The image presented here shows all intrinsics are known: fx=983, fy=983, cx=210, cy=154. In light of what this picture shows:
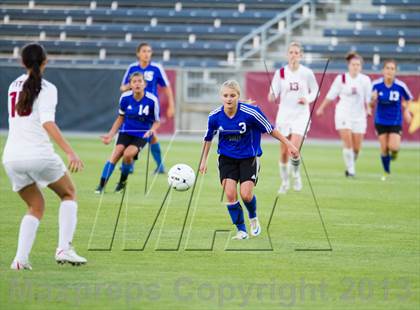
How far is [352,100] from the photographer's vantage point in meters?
20.2

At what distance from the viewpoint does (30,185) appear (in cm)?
847

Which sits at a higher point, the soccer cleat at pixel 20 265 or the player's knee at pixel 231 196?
the player's knee at pixel 231 196

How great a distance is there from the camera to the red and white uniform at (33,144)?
8156 mm

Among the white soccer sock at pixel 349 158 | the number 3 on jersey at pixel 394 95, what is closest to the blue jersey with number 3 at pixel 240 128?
the white soccer sock at pixel 349 158

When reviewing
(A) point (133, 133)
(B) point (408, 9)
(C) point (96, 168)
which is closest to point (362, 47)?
(B) point (408, 9)

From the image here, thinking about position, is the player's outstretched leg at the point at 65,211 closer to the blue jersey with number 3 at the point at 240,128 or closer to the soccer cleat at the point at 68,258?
the soccer cleat at the point at 68,258

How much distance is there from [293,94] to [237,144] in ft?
19.5

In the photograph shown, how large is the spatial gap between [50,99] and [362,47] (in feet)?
85.6

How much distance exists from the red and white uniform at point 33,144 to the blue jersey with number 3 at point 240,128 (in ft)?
9.42

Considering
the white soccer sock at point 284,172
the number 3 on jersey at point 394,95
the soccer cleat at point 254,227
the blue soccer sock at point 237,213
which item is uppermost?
the number 3 on jersey at point 394,95

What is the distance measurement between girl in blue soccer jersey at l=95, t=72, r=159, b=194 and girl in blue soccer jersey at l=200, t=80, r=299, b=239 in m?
4.25

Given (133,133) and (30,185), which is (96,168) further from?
(30,185)

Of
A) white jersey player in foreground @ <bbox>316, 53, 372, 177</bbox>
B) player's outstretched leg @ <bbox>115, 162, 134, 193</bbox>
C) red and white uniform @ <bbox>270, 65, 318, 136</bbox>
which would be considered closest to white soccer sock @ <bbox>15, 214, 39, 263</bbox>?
player's outstretched leg @ <bbox>115, 162, 134, 193</bbox>

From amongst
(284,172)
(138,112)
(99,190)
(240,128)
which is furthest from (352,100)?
(240,128)
